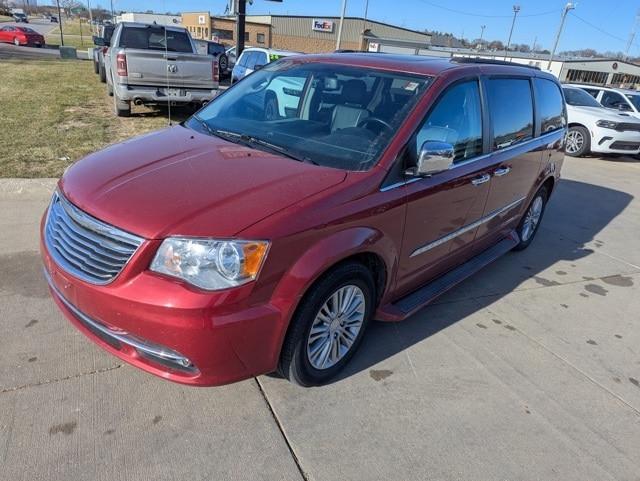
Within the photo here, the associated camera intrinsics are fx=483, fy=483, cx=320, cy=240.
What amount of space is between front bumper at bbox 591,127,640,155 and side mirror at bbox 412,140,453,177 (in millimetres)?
11066

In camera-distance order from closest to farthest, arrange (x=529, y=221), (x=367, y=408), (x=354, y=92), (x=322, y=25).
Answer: (x=367, y=408)
(x=354, y=92)
(x=529, y=221)
(x=322, y=25)

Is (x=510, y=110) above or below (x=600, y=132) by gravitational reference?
above

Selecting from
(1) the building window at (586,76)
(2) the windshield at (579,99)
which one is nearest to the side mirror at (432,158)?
(2) the windshield at (579,99)

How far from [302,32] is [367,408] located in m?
67.5

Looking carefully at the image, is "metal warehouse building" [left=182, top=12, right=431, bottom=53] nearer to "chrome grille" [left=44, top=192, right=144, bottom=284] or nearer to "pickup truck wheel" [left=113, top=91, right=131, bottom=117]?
"pickup truck wheel" [left=113, top=91, right=131, bottom=117]

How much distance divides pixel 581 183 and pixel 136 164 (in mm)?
9104

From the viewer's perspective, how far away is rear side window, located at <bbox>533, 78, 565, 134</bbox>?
4.84 m

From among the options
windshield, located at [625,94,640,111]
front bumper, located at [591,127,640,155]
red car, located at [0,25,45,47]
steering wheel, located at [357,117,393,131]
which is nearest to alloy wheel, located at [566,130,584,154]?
front bumper, located at [591,127,640,155]

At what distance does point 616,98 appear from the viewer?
14.3 meters

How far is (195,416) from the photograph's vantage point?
2557mm

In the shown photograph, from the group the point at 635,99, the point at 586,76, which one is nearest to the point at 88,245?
the point at 635,99

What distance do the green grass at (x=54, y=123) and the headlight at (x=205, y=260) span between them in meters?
4.52

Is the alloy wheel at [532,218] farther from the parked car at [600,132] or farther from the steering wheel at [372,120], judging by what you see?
the parked car at [600,132]

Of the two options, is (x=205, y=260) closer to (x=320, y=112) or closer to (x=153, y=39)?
(x=320, y=112)
